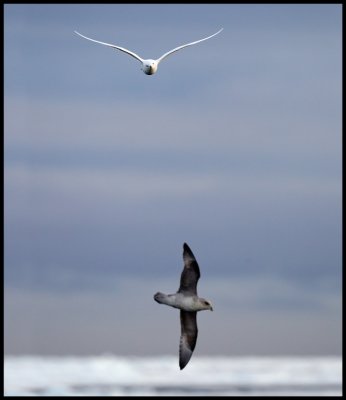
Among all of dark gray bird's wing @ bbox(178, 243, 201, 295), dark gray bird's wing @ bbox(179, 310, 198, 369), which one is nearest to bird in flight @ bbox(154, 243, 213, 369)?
dark gray bird's wing @ bbox(178, 243, 201, 295)

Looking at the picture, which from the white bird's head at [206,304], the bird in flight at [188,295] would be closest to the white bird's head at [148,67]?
the bird in flight at [188,295]

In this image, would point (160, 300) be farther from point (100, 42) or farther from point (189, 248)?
point (100, 42)

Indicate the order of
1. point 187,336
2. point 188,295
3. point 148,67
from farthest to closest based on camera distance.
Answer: point 187,336
point 188,295
point 148,67

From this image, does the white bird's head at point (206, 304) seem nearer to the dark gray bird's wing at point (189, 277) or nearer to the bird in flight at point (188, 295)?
the bird in flight at point (188, 295)

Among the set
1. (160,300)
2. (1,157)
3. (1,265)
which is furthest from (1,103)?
(160,300)

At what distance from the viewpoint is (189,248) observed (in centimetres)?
5797

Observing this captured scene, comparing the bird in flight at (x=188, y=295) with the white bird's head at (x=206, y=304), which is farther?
the white bird's head at (x=206, y=304)

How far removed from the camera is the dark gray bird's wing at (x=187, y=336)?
58.6 meters

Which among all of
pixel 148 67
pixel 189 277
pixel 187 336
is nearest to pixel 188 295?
pixel 189 277

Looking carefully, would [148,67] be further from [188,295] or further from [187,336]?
[187,336]

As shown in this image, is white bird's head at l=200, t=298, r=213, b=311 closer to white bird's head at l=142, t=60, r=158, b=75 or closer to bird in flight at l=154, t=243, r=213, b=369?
bird in flight at l=154, t=243, r=213, b=369

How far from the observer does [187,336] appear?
194 feet

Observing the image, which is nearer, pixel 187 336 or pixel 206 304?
A: pixel 206 304

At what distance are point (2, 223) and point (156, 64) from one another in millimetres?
8693
